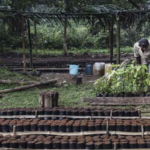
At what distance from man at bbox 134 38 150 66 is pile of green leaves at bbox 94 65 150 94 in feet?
1.18

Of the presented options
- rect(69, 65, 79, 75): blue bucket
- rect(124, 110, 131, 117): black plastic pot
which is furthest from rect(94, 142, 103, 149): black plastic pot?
rect(69, 65, 79, 75): blue bucket

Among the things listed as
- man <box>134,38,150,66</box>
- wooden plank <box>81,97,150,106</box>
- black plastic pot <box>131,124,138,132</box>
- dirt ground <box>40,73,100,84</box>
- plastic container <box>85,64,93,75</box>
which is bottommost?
black plastic pot <box>131,124,138,132</box>

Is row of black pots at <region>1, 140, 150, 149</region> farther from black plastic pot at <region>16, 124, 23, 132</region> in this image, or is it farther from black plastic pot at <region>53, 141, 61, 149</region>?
black plastic pot at <region>16, 124, 23, 132</region>

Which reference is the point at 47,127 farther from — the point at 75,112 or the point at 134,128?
the point at 134,128

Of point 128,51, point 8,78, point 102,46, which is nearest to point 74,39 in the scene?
point 102,46

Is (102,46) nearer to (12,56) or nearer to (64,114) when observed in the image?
(12,56)

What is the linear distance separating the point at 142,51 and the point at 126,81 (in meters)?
0.99

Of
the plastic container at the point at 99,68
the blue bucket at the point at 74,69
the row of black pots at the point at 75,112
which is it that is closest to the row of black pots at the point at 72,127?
the row of black pots at the point at 75,112

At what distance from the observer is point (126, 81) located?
7.91 meters

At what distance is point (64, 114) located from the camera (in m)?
6.14

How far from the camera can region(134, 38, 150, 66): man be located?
7891 mm

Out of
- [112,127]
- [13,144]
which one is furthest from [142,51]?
[13,144]

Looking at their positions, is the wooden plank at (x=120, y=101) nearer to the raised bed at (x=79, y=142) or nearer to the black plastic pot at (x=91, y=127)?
the black plastic pot at (x=91, y=127)

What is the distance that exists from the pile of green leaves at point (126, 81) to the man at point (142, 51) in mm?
360
